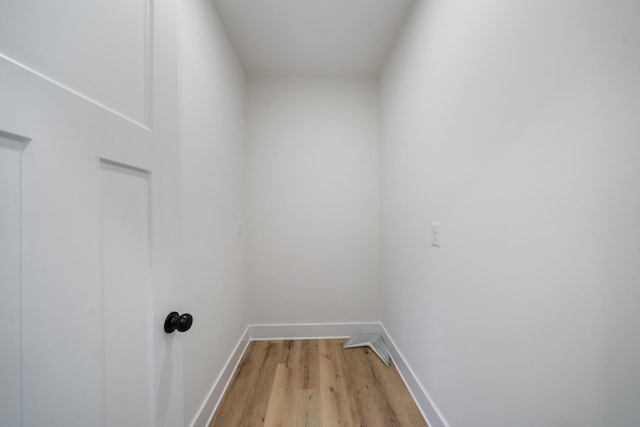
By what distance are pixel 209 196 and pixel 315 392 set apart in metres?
1.40

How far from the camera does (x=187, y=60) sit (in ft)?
3.96

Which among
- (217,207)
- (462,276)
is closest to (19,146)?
(217,207)

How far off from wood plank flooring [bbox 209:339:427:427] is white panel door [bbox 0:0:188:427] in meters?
0.90

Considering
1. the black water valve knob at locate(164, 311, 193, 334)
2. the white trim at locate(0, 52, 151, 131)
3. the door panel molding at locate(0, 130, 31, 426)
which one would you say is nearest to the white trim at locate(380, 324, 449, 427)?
the black water valve knob at locate(164, 311, 193, 334)

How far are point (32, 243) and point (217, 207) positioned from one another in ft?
3.93

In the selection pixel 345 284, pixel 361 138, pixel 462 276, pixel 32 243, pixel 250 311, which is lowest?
pixel 250 311

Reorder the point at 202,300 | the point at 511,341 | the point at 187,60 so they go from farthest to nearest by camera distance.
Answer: the point at 202,300
the point at 187,60
the point at 511,341

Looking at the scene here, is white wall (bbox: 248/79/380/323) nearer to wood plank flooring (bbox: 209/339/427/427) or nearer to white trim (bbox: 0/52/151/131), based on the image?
wood plank flooring (bbox: 209/339/427/427)

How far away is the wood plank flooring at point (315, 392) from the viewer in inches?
53.2

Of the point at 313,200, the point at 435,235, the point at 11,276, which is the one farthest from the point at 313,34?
the point at 11,276

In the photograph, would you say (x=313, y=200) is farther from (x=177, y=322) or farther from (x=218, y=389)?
(x=177, y=322)

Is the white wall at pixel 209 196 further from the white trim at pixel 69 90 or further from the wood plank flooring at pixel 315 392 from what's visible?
the white trim at pixel 69 90

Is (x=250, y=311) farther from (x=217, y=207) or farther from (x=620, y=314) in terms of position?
(x=620, y=314)

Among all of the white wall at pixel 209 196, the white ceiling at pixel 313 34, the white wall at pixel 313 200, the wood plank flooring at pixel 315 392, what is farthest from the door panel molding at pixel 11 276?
the white wall at pixel 313 200
